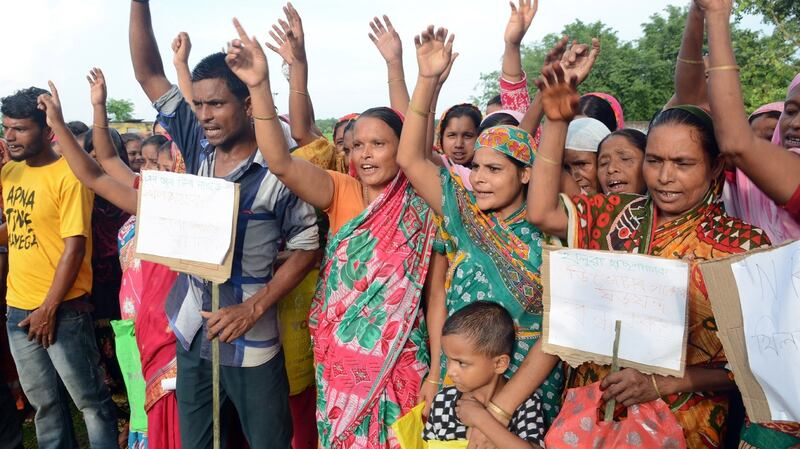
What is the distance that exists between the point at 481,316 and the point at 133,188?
2.12m

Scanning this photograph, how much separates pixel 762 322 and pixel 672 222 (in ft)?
1.81

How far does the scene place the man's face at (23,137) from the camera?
3.57 metres

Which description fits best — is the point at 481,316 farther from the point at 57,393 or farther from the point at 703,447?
the point at 57,393

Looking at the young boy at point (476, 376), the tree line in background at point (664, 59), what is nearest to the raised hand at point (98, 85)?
the young boy at point (476, 376)

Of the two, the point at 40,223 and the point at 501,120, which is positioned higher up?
the point at 501,120

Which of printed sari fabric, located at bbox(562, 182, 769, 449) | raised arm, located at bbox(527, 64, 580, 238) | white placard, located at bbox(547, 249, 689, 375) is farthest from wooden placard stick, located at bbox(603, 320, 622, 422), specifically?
raised arm, located at bbox(527, 64, 580, 238)

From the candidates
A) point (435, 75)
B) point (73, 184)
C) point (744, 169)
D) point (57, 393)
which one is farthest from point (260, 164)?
point (57, 393)

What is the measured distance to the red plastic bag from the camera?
185 centimetres

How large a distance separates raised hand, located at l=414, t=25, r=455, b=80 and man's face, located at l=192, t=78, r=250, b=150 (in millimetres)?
852

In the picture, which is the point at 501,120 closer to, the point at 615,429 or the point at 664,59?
the point at 615,429

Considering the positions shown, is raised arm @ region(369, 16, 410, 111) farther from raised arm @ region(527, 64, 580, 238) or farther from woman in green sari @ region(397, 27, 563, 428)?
raised arm @ region(527, 64, 580, 238)

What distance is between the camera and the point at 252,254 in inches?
104

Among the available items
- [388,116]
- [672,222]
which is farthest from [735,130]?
[388,116]

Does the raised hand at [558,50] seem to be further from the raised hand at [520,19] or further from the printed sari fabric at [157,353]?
the printed sari fabric at [157,353]
